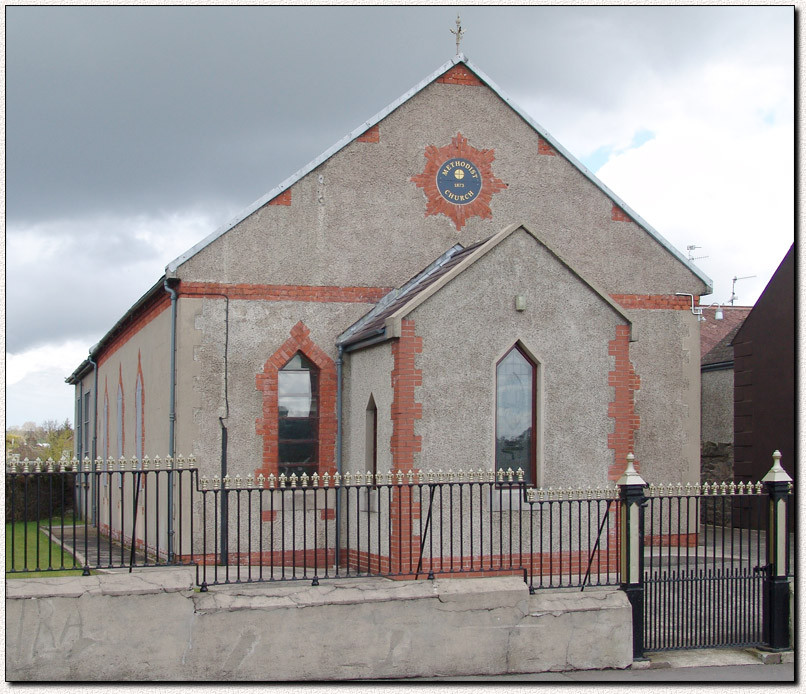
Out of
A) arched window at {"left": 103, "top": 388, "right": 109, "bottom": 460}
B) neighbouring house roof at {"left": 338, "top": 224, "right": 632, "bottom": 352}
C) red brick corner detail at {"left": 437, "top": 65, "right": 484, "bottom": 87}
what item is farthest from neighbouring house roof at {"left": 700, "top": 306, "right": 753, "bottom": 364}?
arched window at {"left": 103, "top": 388, "right": 109, "bottom": 460}

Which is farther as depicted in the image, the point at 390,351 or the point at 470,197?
the point at 470,197

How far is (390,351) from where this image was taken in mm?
15273

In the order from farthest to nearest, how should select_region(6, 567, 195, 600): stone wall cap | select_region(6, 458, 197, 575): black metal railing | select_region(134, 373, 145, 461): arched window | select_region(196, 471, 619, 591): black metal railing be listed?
select_region(134, 373, 145, 461): arched window, select_region(196, 471, 619, 591): black metal railing, select_region(6, 458, 197, 575): black metal railing, select_region(6, 567, 195, 600): stone wall cap

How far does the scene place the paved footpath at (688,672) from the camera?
36.0 feet

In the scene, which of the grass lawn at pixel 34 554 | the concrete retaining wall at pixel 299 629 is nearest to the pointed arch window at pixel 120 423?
the grass lawn at pixel 34 554

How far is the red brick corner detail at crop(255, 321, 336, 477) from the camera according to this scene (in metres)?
17.0

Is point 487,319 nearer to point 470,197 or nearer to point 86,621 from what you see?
point 470,197

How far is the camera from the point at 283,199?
17.4 m

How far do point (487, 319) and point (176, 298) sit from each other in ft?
17.3

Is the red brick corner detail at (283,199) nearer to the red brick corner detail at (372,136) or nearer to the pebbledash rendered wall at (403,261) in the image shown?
the pebbledash rendered wall at (403,261)

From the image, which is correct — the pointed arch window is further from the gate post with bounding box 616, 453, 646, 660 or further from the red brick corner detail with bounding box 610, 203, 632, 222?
the gate post with bounding box 616, 453, 646, 660

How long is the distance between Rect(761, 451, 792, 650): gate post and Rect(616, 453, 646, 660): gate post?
1796mm

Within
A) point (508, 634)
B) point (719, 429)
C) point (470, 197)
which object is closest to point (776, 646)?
point (508, 634)

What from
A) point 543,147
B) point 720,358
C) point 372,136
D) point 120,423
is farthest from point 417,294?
point 720,358
